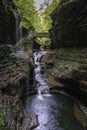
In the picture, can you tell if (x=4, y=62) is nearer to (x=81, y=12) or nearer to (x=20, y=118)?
(x=20, y=118)

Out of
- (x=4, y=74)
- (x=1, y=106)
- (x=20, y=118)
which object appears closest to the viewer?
(x=1, y=106)

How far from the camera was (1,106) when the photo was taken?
30.5 ft

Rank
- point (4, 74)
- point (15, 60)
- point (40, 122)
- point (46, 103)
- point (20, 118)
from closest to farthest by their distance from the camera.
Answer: point (20, 118)
point (40, 122)
point (4, 74)
point (46, 103)
point (15, 60)

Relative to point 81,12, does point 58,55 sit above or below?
below

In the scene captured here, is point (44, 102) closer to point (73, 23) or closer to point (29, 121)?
point (29, 121)

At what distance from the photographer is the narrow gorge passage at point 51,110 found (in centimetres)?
1129

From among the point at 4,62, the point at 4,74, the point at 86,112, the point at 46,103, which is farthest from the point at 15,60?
the point at 86,112

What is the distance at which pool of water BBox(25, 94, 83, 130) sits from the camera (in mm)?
11258

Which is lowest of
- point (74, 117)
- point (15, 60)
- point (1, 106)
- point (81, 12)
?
point (74, 117)

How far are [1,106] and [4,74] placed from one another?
4.48 m

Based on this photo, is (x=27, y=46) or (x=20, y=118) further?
(x=27, y=46)

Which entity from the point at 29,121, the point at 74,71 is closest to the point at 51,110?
the point at 29,121

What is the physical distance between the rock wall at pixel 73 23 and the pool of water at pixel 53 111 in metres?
4.67

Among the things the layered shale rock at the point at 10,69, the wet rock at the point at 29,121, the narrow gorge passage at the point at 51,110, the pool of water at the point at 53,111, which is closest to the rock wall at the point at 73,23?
the layered shale rock at the point at 10,69
